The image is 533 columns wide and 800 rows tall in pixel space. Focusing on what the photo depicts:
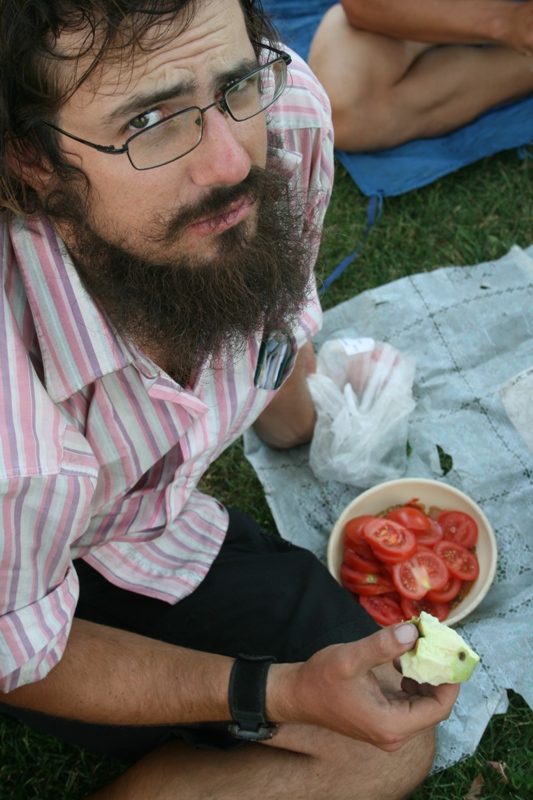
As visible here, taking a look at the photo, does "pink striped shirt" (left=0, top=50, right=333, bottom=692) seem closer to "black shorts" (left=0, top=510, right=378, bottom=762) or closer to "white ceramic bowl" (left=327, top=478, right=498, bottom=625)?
"black shorts" (left=0, top=510, right=378, bottom=762)

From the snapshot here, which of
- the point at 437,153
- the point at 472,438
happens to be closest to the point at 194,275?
the point at 472,438

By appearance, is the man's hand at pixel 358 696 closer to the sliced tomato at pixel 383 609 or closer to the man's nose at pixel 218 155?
the sliced tomato at pixel 383 609

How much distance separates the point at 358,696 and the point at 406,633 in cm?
19

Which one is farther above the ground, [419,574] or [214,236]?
[214,236]

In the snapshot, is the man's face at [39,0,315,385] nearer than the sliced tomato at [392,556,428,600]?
Yes

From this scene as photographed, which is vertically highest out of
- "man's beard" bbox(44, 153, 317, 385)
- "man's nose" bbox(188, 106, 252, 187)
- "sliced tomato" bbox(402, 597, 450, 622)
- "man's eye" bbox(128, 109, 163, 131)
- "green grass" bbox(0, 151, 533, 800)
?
"man's eye" bbox(128, 109, 163, 131)

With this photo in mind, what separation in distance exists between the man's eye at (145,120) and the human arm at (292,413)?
1.15 metres

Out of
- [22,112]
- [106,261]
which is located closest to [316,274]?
[106,261]

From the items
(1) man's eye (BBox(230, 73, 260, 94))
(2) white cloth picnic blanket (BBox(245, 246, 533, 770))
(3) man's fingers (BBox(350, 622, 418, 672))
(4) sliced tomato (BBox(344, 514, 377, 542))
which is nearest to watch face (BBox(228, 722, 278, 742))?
(3) man's fingers (BBox(350, 622, 418, 672))

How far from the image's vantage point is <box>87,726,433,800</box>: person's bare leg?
1.89m

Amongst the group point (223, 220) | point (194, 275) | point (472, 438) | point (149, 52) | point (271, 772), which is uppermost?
point (149, 52)

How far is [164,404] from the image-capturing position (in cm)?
186

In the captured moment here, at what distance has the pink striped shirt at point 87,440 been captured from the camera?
1.56 m

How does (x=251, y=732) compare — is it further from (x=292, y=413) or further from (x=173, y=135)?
(x=173, y=135)
